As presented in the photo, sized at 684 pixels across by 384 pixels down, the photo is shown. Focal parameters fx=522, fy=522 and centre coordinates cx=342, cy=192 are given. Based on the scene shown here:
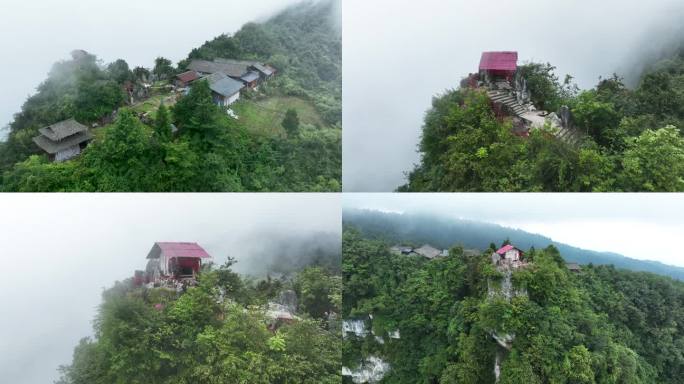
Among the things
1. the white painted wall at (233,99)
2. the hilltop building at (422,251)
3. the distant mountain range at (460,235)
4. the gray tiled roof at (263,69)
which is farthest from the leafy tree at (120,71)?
the hilltop building at (422,251)

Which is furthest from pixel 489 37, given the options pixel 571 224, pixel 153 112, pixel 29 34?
pixel 29 34

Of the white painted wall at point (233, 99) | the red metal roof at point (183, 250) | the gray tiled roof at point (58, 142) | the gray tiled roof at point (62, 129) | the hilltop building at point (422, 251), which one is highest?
the white painted wall at point (233, 99)

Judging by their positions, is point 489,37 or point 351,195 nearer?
point 489,37

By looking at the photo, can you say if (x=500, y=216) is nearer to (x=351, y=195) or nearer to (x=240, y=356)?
(x=351, y=195)

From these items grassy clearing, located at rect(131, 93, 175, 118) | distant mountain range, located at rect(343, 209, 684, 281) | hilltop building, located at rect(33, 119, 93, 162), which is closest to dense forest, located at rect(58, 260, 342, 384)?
distant mountain range, located at rect(343, 209, 684, 281)

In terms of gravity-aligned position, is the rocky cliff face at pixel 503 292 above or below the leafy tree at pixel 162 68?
below

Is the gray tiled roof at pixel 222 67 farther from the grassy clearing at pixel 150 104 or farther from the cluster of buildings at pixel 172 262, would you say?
the cluster of buildings at pixel 172 262
